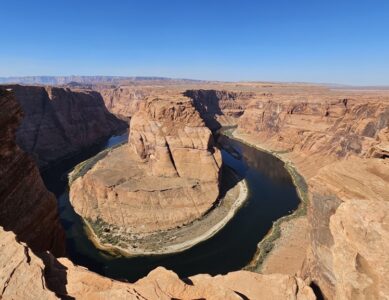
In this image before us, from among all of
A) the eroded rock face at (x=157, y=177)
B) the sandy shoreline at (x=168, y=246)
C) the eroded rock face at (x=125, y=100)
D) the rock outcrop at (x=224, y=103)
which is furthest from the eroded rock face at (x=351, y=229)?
the eroded rock face at (x=125, y=100)

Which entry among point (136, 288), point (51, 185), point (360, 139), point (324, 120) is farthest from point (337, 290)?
point (324, 120)

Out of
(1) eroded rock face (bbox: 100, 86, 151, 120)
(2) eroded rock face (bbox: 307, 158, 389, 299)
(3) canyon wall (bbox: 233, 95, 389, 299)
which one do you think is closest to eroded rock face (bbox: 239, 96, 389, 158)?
(3) canyon wall (bbox: 233, 95, 389, 299)

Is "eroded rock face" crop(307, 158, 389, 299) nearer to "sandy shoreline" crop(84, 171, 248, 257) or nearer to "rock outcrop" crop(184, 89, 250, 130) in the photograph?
"sandy shoreline" crop(84, 171, 248, 257)


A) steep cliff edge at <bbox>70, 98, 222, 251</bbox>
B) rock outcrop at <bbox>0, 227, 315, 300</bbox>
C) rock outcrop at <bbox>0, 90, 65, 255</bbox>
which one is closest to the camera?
rock outcrop at <bbox>0, 227, 315, 300</bbox>

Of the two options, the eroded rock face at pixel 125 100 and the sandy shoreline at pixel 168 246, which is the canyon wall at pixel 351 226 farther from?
the eroded rock face at pixel 125 100

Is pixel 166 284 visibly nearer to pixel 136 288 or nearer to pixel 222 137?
pixel 136 288
